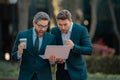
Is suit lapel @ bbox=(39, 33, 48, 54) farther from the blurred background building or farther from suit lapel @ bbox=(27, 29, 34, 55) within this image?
the blurred background building

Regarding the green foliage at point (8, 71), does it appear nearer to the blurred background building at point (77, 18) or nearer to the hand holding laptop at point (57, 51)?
the hand holding laptop at point (57, 51)

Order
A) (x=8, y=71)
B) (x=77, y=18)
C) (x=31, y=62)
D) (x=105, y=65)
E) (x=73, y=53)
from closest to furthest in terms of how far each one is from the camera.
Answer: (x=31, y=62) < (x=73, y=53) < (x=8, y=71) < (x=105, y=65) < (x=77, y=18)

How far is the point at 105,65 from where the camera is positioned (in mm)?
16594

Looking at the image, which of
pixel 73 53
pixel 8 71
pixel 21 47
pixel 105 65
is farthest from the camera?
pixel 105 65

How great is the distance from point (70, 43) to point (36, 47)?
46cm

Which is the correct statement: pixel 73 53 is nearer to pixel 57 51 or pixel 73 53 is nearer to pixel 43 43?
pixel 57 51

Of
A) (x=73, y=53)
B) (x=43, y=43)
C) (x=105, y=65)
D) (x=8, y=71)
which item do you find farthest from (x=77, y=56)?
(x=105, y=65)

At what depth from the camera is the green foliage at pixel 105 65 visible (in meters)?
16.4

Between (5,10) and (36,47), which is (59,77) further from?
(5,10)

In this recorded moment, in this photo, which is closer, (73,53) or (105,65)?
(73,53)

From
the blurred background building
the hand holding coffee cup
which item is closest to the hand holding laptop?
the hand holding coffee cup

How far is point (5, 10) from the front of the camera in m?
25.4

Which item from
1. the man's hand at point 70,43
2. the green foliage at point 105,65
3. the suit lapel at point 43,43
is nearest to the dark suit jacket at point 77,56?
the man's hand at point 70,43

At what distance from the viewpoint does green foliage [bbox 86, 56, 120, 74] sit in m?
16.4
